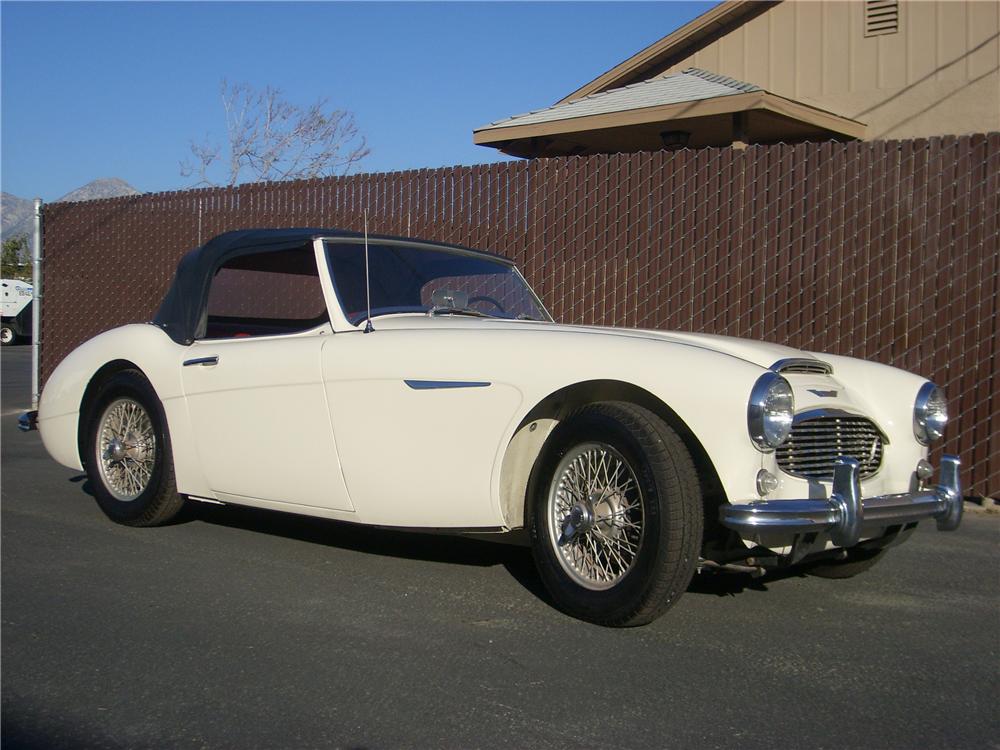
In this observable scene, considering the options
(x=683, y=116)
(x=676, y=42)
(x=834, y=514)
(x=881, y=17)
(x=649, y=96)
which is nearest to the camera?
(x=834, y=514)

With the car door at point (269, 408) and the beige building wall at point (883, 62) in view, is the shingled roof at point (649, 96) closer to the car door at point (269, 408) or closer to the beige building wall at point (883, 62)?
the beige building wall at point (883, 62)

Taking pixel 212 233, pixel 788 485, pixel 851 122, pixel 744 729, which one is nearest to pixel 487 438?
pixel 788 485

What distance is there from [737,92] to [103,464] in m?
7.69

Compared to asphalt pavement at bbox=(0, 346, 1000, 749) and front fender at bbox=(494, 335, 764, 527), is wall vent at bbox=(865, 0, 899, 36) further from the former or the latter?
front fender at bbox=(494, 335, 764, 527)

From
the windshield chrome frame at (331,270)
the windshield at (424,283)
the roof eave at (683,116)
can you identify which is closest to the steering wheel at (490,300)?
the windshield at (424,283)

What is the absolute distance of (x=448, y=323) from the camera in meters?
4.43

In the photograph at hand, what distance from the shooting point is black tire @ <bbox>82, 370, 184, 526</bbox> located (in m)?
5.20

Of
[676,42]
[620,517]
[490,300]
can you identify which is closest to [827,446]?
[620,517]

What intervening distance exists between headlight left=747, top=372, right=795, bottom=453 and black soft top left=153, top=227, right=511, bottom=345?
2.26 meters

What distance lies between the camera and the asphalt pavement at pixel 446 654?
9.29 feet

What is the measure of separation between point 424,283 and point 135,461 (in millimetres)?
1858

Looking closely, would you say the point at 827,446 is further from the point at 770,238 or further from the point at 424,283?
the point at 770,238

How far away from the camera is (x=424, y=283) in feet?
16.3

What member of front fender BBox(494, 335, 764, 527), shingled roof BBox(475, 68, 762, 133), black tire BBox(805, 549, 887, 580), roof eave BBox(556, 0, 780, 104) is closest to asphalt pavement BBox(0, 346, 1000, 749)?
black tire BBox(805, 549, 887, 580)
